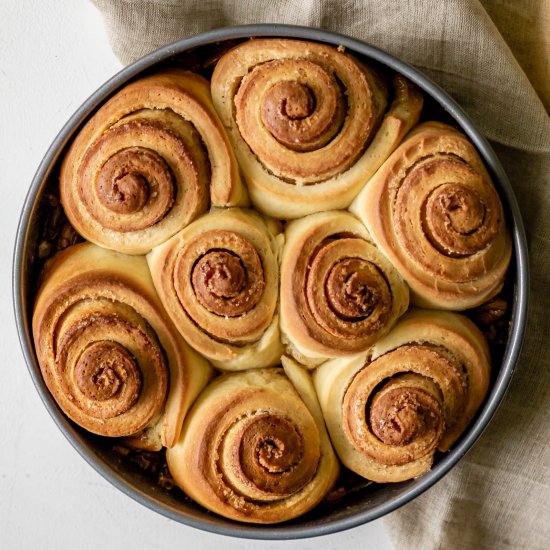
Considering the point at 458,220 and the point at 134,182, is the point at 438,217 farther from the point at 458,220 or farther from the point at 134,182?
the point at 134,182

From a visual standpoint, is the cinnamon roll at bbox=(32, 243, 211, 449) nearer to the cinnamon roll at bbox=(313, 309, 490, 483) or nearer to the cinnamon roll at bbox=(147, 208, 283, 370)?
the cinnamon roll at bbox=(147, 208, 283, 370)

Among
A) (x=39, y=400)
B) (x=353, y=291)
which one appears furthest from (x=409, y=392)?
(x=39, y=400)

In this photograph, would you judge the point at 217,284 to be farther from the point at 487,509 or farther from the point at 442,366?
the point at 487,509

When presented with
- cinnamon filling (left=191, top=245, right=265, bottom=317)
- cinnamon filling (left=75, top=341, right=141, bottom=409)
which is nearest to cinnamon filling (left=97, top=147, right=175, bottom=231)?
cinnamon filling (left=191, top=245, right=265, bottom=317)

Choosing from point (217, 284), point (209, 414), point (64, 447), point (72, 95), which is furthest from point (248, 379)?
point (72, 95)

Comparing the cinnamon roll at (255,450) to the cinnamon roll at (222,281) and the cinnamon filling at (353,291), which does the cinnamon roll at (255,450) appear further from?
the cinnamon filling at (353,291)

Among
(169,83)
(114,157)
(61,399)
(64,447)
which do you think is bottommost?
(64,447)

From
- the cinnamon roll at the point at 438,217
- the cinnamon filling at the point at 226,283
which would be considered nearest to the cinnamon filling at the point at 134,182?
the cinnamon filling at the point at 226,283
